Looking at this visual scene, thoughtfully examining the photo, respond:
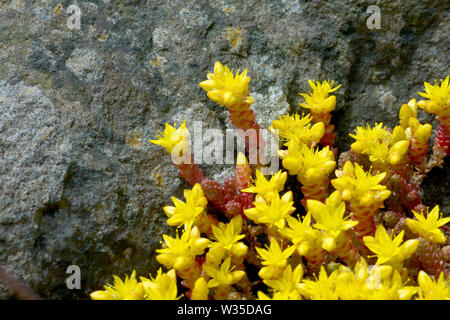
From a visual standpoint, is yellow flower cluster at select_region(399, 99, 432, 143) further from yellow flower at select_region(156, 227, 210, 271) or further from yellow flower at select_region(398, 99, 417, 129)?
yellow flower at select_region(156, 227, 210, 271)

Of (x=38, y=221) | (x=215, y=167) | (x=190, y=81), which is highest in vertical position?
(x=190, y=81)

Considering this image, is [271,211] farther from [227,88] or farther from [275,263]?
[227,88]

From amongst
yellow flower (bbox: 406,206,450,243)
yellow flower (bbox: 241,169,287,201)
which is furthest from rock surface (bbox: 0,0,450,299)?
yellow flower (bbox: 406,206,450,243)

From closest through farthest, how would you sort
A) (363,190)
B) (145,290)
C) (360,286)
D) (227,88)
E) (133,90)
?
1. (360,286)
2. (145,290)
3. (363,190)
4. (227,88)
5. (133,90)

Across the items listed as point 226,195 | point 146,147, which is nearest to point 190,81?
point 146,147

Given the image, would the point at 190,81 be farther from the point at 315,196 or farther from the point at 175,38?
the point at 315,196

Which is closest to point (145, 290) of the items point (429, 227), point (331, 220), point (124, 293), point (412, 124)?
point (124, 293)

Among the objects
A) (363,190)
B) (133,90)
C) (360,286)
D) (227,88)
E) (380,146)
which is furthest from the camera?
(133,90)
